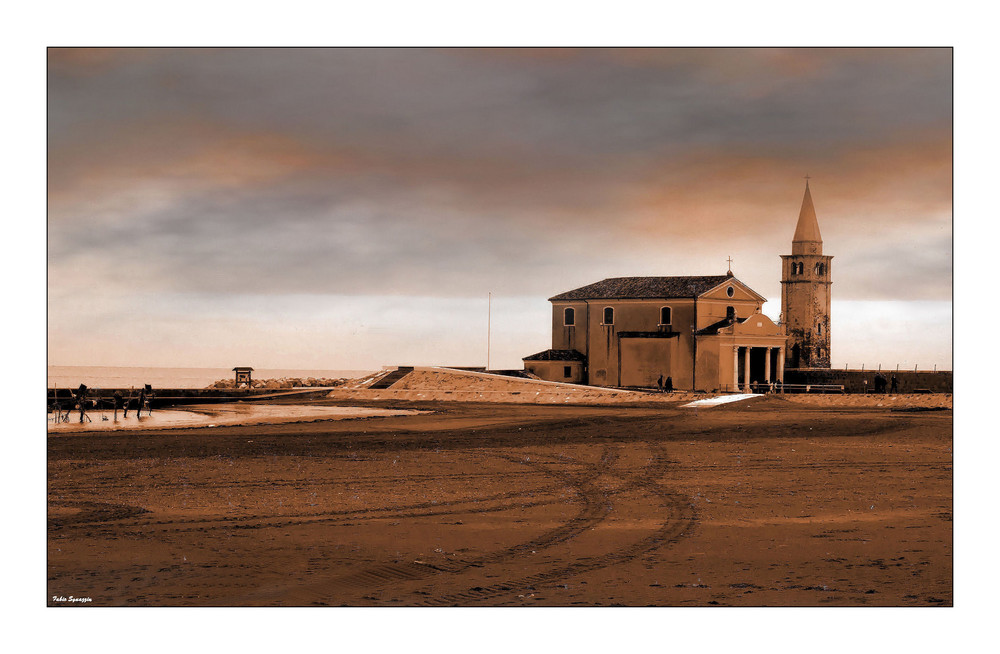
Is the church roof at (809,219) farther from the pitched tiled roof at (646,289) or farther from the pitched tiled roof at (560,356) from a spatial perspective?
the pitched tiled roof at (560,356)

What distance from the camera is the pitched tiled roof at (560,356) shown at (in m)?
37.4

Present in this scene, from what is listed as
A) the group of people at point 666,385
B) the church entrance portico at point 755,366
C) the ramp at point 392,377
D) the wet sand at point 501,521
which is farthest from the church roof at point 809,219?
the ramp at point 392,377

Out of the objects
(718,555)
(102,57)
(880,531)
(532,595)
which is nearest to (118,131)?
(102,57)

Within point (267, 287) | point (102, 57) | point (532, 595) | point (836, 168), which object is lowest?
point (532, 595)

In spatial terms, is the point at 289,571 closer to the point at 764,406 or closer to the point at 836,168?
the point at 836,168

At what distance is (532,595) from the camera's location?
904cm

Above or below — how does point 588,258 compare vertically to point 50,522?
above

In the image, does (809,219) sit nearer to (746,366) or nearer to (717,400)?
(717,400)

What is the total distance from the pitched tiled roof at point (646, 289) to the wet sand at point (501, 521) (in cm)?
1461

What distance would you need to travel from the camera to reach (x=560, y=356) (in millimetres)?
37812

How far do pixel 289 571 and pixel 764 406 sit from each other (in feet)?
69.2

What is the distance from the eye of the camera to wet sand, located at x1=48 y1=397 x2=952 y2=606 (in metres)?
9.22

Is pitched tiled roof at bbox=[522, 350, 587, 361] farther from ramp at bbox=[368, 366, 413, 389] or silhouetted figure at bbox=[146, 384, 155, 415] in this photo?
silhouetted figure at bbox=[146, 384, 155, 415]

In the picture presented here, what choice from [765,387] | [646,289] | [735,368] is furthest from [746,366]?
[646,289]
